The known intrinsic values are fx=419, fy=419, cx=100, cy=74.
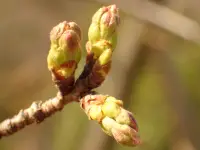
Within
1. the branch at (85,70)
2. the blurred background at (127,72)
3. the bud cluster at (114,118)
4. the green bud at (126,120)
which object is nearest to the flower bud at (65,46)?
the branch at (85,70)

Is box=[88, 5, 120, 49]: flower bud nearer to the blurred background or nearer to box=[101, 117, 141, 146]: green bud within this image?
box=[101, 117, 141, 146]: green bud

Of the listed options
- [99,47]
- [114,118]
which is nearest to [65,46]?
[99,47]

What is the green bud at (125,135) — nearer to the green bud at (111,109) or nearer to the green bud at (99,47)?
the green bud at (111,109)

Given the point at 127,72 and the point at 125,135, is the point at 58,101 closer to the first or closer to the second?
the point at 125,135

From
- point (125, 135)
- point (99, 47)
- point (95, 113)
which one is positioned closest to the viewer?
point (125, 135)

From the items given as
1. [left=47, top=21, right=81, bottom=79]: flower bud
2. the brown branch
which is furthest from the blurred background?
[left=47, top=21, right=81, bottom=79]: flower bud

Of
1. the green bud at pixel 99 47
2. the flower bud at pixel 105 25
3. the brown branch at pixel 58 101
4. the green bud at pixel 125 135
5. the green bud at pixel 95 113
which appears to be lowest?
the green bud at pixel 125 135

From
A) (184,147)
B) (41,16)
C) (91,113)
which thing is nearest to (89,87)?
(91,113)
